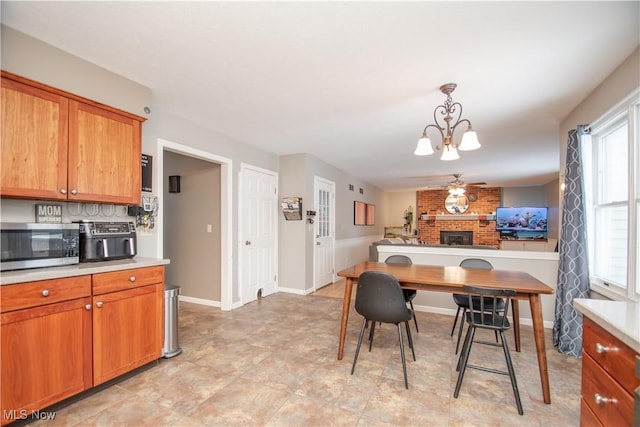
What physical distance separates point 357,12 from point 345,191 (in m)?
5.09

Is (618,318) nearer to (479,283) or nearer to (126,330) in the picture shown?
(479,283)

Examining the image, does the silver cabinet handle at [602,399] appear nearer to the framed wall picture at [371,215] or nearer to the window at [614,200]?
the window at [614,200]

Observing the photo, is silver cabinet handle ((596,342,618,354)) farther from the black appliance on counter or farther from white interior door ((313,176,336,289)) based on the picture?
white interior door ((313,176,336,289))

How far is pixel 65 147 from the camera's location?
2014 mm

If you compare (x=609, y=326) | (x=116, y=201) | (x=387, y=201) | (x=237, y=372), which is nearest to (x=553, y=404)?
(x=609, y=326)

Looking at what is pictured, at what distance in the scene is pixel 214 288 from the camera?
13.6ft

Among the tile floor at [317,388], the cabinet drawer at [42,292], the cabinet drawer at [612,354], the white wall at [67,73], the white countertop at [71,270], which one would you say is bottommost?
the tile floor at [317,388]

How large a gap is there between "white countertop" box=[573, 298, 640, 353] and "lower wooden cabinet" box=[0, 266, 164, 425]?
277 centimetres

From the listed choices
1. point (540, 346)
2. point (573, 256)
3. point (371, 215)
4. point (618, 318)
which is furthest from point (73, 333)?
point (371, 215)

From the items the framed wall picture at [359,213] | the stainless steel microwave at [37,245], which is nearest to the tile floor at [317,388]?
the stainless steel microwave at [37,245]

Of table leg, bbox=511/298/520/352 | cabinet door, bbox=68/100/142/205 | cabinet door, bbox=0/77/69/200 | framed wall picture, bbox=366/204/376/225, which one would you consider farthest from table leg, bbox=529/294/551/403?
framed wall picture, bbox=366/204/376/225

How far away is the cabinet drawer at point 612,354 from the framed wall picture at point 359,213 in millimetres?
5980

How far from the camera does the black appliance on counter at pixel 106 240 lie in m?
2.14

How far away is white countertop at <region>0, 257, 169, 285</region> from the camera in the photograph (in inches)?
63.5
